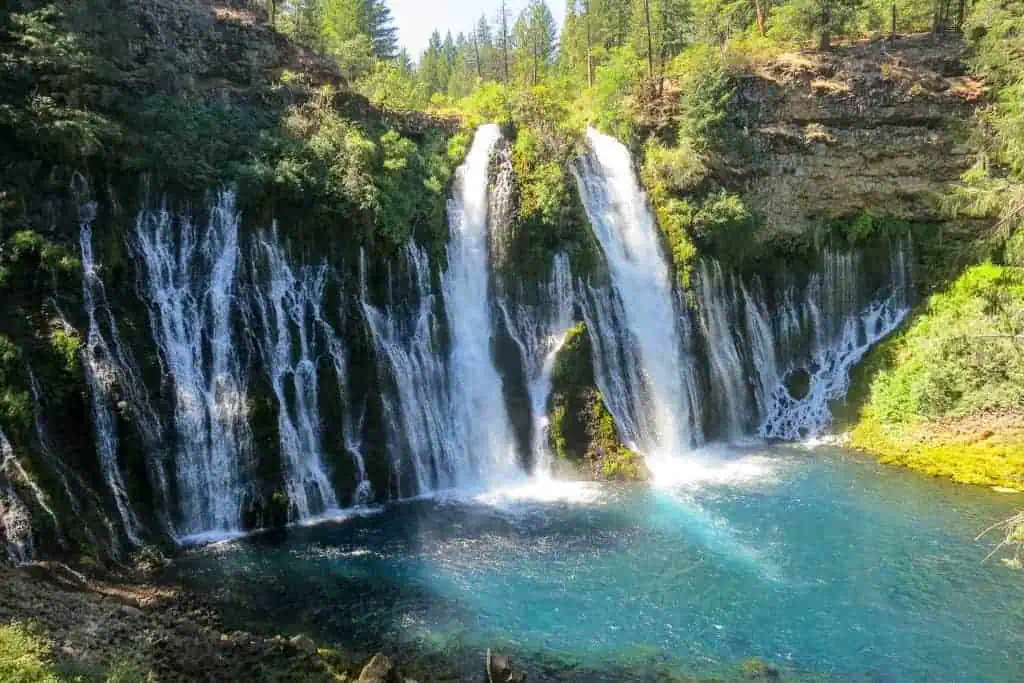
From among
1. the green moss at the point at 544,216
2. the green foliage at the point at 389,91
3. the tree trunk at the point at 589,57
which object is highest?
the tree trunk at the point at 589,57

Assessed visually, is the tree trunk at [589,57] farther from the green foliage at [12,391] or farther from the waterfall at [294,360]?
the green foliage at [12,391]

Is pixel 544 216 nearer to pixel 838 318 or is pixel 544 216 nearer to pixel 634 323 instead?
pixel 634 323

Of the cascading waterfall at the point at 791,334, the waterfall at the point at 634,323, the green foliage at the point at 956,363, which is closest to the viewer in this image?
the green foliage at the point at 956,363

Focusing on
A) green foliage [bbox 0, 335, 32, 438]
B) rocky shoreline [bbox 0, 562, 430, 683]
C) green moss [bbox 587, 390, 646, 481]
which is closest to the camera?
rocky shoreline [bbox 0, 562, 430, 683]

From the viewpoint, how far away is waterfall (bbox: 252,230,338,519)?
18.6 metres

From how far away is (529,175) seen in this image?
2527 cm

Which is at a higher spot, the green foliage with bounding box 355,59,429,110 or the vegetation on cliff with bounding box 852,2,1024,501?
the green foliage with bounding box 355,59,429,110

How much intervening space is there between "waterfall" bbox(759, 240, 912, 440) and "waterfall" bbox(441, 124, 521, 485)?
10.3 meters

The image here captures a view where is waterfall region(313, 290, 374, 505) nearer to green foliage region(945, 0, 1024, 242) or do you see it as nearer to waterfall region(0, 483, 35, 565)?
waterfall region(0, 483, 35, 565)

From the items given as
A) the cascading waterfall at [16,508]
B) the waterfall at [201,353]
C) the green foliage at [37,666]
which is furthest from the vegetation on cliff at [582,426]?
the green foliage at [37,666]

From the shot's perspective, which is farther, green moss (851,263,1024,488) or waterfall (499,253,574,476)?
waterfall (499,253,574,476)

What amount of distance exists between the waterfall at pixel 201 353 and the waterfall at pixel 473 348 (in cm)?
608

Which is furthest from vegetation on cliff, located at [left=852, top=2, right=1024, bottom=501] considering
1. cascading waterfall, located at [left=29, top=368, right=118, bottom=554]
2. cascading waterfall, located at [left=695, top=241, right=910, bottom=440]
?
cascading waterfall, located at [left=29, top=368, right=118, bottom=554]

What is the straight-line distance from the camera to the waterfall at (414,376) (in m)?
20.5
